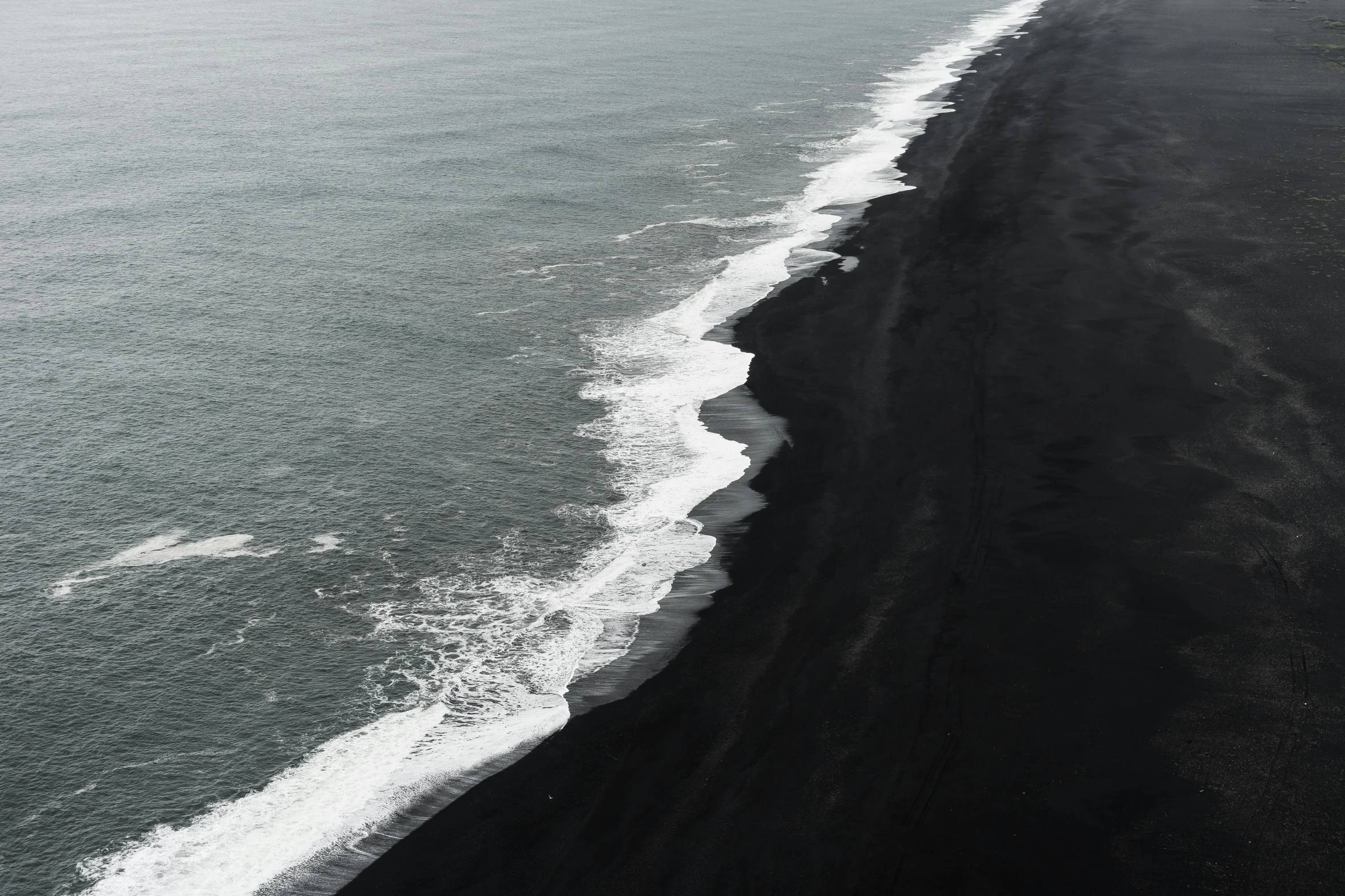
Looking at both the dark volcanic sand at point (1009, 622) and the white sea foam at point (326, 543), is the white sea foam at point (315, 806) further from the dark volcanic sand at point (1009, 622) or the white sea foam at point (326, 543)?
the white sea foam at point (326, 543)

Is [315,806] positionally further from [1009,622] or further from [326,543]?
[1009,622]

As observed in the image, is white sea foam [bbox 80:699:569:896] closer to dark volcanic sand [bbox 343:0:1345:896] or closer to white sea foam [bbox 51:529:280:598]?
dark volcanic sand [bbox 343:0:1345:896]

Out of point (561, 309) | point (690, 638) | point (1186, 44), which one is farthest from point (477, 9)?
point (690, 638)

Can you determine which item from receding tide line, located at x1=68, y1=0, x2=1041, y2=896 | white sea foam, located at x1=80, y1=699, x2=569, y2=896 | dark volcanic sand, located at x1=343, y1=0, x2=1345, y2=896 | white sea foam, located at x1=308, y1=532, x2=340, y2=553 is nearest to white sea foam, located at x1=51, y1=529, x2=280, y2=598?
white sea foam, located at x1=308, y1=532, x2=340, y2=553

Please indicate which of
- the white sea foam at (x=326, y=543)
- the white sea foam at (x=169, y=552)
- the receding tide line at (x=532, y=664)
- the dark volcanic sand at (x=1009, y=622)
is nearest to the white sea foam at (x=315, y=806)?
the receding tide line at (x=532, y=664)

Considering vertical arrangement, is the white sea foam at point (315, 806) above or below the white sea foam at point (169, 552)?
below

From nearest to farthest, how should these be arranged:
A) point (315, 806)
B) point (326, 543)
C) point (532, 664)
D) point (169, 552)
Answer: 1. point (315, 806)
2. point (532, 664)
3. point (169, 552)
4. point (326, 543)

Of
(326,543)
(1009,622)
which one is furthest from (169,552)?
(1009,622)
